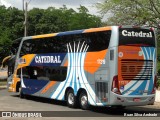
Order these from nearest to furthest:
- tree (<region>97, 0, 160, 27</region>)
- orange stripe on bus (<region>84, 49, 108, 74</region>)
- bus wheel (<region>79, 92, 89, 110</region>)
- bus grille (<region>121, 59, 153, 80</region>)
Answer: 1. bus grille (<region>121, 59, 153, 80</region>)
2. orange stripe on bus (<region>84, 49, 108, 74</region>)
3. bus wheel (<region>79, 92, 89, 110</region>)
4. tree (<region>97, 0, 160, 27</region>)

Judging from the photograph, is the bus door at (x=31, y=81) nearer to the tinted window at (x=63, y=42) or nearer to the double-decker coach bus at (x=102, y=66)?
the double-decker coach bus at (x=102, y=66)

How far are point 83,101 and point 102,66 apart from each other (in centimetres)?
226

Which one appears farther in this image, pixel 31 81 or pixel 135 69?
pixel 31 81

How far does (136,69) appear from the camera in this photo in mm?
17297

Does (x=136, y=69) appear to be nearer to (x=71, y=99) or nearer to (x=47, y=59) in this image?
(x=71, y=99)

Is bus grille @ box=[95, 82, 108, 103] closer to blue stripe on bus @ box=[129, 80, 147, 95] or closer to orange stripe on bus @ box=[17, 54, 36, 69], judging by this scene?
blue stripe on bus @ box=[129, 80, 147, 95]

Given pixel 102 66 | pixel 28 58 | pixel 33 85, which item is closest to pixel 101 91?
pixel 102 66

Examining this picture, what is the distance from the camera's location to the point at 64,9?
80750mm

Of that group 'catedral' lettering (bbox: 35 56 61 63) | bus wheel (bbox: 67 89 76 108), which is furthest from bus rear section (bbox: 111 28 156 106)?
'catedral' lettering (bbox: 35 56 61 63)

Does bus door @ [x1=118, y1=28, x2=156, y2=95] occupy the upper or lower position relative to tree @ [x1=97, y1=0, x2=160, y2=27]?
lower

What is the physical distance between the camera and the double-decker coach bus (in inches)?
667

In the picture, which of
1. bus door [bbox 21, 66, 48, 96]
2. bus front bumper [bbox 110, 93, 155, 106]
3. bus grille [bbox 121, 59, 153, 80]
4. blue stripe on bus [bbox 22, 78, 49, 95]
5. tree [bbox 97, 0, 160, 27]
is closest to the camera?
bus front bumper [bbox 110, 93, 155, 106]

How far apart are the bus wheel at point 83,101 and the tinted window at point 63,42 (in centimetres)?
211

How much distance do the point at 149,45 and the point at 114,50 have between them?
5.94ft
